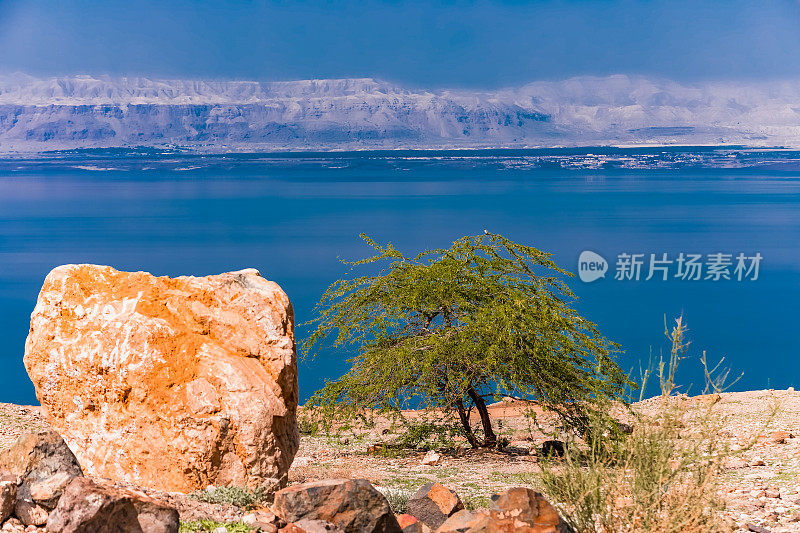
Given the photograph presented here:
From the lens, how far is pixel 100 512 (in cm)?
730

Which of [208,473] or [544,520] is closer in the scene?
[544,520]

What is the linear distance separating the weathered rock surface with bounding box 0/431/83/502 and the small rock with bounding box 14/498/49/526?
1.01m

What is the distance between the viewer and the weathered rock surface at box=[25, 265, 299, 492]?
32.7 feet

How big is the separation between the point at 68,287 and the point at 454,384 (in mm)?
8107

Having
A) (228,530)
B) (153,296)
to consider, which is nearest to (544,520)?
(228,530)

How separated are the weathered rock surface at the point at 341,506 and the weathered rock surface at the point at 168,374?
135 centimetres

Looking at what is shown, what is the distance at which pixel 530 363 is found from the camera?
1620cm

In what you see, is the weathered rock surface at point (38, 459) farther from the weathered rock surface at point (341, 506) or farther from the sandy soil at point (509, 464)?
the sandy soil at point (509, 464)

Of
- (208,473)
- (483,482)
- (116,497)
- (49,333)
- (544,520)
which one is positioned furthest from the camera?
(483,482)

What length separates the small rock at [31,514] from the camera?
26.3ft

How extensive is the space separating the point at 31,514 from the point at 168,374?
2435mm

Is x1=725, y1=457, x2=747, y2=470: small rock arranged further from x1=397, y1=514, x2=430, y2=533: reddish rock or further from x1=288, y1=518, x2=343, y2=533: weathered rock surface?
x1=288, y1=518, x2=343, y2=533: weathered rock surface

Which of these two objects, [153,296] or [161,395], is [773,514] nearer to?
[161,395]

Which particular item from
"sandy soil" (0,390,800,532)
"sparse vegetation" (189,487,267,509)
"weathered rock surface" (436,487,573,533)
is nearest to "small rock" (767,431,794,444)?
"sandy soil" (0,390,800,532)
